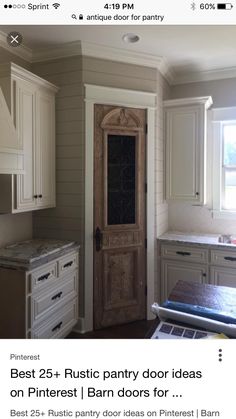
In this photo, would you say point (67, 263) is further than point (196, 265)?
No

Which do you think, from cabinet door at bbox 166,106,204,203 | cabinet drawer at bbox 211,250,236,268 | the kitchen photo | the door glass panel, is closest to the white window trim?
the kitchen photo

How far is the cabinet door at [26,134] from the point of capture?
6.32 ft

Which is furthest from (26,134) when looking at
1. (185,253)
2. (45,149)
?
(185,253)

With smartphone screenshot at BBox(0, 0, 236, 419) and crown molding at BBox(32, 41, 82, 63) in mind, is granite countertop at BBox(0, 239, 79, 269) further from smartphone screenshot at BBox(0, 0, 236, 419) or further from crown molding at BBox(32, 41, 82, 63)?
crown molding at BBox(32, 41, 82, 63)

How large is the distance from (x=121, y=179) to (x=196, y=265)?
1.03 meters

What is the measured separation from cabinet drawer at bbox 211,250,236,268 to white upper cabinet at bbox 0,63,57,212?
1.48 meters

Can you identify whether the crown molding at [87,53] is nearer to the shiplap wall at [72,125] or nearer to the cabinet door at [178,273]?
the shiplap wall at [72,125]

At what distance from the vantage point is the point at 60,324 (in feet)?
6.82

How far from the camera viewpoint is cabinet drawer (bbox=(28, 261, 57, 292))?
1.76 meters

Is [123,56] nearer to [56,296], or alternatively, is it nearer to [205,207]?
[205,207]

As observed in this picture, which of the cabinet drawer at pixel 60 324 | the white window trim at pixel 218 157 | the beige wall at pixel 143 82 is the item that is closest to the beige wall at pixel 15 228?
the cabinet drawer at pixel 60 324

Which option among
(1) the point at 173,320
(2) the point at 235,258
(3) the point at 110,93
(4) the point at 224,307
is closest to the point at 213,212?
(2) the point at 235,258
